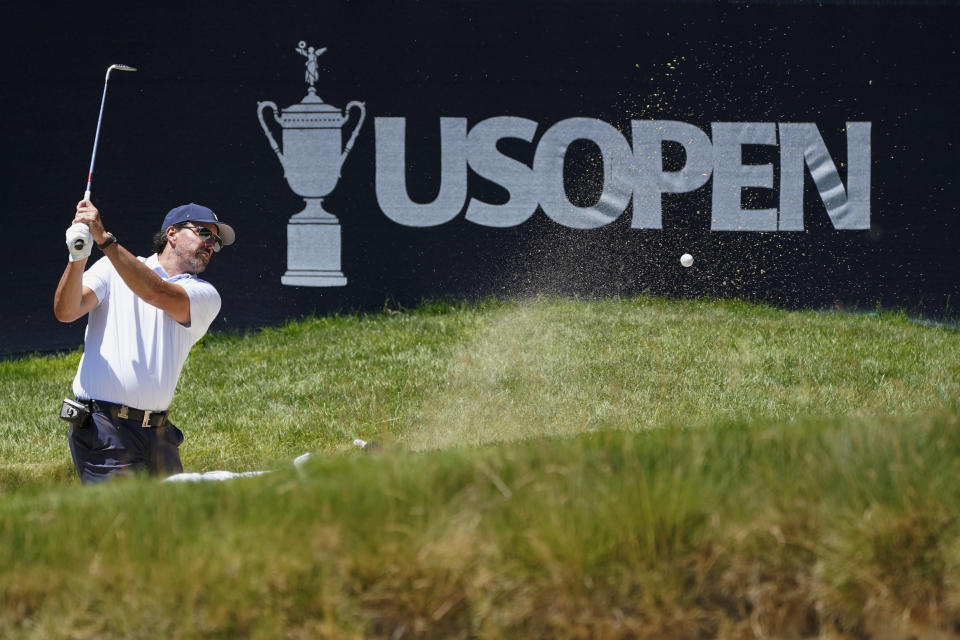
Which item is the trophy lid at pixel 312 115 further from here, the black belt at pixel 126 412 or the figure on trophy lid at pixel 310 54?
the black belt at pixel 126 412

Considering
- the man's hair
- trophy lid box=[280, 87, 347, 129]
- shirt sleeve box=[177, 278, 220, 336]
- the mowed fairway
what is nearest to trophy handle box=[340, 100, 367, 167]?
trophy lid box=[280, 87, 347, 129]

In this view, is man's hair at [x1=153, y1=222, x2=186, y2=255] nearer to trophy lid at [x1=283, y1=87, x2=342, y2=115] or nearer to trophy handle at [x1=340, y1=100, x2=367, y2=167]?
trophy handle at [x1=340, y1=100, x2=367, y2=167]

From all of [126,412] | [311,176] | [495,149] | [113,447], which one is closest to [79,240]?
[126,412]

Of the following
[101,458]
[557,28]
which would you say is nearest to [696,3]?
[557,28]

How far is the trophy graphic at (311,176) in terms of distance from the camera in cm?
1160

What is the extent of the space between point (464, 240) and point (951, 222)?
5265 millimetres

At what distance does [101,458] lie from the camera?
15.9 ft

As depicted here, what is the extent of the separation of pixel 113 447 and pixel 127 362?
389 millimetres

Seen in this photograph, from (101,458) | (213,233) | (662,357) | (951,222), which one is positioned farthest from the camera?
(951,222)

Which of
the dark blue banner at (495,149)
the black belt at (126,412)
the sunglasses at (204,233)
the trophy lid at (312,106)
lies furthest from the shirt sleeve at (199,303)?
the trophy lid at (312,106)

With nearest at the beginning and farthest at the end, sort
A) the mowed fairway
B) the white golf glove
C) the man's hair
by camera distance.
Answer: the mowed fairway → the white golf glove → the man's hair

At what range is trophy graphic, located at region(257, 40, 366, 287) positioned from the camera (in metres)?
11.6

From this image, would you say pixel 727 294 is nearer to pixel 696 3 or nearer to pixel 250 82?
pixel 696 3

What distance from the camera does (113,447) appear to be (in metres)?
4.81
